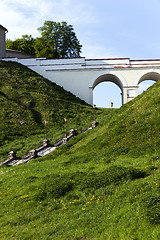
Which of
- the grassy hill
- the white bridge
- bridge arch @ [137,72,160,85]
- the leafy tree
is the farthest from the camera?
the leafy tree

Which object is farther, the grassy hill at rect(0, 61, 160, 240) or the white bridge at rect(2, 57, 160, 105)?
the white bridge at rect(2, 57, 160, 105)

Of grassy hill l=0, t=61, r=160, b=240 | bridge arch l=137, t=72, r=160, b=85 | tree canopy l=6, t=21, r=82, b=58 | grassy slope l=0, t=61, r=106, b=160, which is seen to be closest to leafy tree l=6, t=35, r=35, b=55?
tree canopy l=6, t=21, r=82, b=58

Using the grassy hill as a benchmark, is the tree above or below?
above

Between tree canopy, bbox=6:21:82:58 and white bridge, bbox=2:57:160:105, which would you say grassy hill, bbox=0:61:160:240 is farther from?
tree canopy, bbox=6:21:82:58

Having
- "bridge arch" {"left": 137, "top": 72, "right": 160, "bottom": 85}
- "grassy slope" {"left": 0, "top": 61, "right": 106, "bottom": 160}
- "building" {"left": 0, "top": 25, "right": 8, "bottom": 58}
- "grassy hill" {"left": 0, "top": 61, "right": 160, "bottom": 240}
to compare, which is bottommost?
"grassy hill" {"left": 0, "top": 61, "right": 160, "bottom": 240}

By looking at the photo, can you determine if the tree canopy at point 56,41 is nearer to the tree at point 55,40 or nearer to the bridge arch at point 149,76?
the tree at point 55,40

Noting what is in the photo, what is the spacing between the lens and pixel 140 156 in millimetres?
12461

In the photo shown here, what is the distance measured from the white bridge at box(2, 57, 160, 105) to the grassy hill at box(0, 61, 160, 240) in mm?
34156

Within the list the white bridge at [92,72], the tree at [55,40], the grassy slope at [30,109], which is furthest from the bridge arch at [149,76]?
the tree at [55,40]

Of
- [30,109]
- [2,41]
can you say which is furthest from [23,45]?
[30,109]

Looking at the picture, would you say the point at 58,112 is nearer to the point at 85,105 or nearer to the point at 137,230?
the point at 85,105

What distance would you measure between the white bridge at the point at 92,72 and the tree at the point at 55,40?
345 inches

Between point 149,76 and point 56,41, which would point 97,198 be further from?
point 56,41

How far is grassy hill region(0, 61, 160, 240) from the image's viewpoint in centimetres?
633
